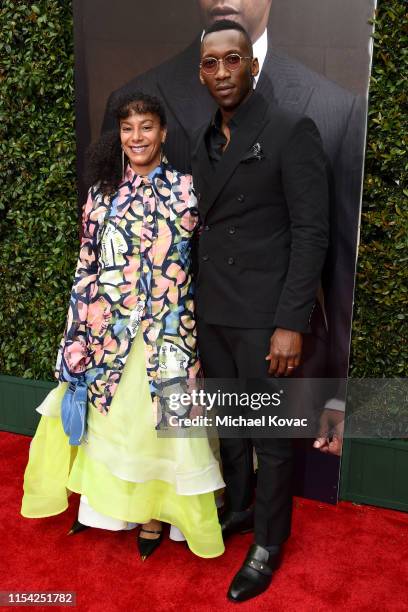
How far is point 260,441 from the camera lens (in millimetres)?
2424

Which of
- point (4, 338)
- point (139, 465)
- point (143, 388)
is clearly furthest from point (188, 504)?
point (4, 338)

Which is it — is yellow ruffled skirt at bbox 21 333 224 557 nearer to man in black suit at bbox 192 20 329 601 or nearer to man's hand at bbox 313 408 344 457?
man in black suit at bbox 192 20 329 601

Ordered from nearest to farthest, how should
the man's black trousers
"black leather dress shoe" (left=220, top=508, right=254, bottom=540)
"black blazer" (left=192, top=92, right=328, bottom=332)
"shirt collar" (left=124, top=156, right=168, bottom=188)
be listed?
"black blazer" (left=192, top=92, right=328, bottom=332) → the man's black trousers → "shirt collar" (left=124, top=156, right=168, bottom=188) → "black leather dress shoe" (left=220, top=508, right=254, bottom=540)

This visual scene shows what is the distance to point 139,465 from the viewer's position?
252 centimetres

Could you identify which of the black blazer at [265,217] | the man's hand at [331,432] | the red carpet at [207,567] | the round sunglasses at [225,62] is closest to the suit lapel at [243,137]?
the black blazer at [265,217]

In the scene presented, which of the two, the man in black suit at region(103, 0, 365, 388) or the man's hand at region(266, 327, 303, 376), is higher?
the man in black suit at region(103, 0, 365, 388)

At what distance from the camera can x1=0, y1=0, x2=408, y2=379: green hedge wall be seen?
2.62 meters

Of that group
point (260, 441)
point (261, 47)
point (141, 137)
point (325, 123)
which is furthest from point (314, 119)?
point (260, 441)

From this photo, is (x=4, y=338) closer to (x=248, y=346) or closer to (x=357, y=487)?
(x=248, y=346)

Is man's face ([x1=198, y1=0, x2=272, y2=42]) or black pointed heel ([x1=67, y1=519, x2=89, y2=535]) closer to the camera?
man's face ([x1=198, y1=0, x2=272, y2=42])

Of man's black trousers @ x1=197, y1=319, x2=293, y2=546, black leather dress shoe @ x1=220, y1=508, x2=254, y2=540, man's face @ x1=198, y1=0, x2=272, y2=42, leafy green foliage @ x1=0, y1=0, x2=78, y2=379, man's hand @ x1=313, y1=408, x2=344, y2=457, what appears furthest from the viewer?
leafy green foliage @ x1=0, y1=0, x2=78, y2=379

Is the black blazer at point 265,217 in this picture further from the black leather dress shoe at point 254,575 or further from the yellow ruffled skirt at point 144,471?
the black leather dress shoe at point 254,575

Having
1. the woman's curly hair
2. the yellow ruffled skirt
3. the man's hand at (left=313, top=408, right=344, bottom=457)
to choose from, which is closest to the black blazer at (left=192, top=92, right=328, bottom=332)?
the woman's curly hair

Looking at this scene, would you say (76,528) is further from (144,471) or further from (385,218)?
(385,218)
